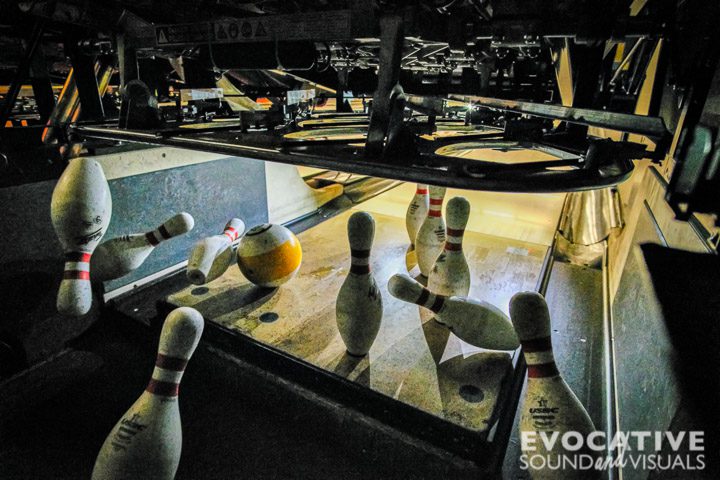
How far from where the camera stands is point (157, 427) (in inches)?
43.0

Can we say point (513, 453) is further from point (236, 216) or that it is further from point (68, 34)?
point (68, 34)

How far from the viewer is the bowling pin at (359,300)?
54.3 inches

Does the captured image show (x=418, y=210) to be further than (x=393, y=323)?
Yes

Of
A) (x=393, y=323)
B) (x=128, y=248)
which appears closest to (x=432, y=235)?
(x=393, y=323)

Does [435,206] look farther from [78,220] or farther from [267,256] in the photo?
[78,220]

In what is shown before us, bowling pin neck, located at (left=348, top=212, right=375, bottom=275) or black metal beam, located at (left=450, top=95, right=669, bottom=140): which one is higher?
black metal beam, located at (left=450, top=95, right=669, bottom=140)

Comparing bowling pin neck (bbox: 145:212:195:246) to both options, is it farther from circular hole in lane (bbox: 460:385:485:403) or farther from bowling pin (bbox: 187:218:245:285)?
circular hole in lane (bbox: 460:385:485:403)

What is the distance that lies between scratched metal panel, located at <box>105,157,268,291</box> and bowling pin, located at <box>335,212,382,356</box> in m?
1.20

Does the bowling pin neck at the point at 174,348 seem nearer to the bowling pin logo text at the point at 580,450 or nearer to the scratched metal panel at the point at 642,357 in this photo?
the bowling pin logo text at the point at 580,450

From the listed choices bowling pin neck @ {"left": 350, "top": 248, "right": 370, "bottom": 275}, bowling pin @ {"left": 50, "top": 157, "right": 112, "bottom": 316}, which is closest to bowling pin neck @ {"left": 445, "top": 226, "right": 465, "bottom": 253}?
bowling pin neck @ {"left": 350, "top": 248, "right": 370, "bottom": 275}

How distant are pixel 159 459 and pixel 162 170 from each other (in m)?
1.44

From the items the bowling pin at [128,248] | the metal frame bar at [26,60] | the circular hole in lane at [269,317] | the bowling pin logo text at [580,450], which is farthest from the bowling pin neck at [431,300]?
the metal frame bar at [26,60]

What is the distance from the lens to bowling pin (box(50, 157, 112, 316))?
1425 millimetres

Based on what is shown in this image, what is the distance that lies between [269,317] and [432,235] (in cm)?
91
